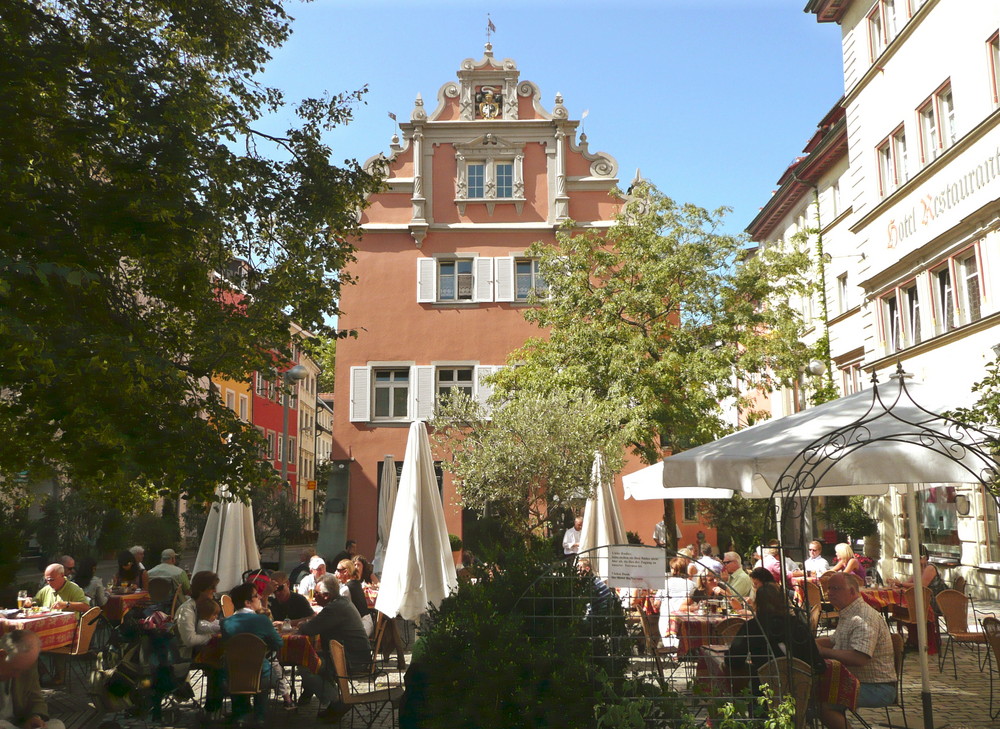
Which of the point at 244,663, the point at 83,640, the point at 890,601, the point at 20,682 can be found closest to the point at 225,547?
the point at 83,640

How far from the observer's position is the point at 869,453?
7.41 meters

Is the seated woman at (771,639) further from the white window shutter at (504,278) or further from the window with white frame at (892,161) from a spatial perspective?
the white window shutter at (504,278)

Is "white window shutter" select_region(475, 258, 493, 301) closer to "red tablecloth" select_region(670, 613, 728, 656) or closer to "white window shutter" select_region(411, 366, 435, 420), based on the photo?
"white window shutter" select_region(411, 366, 435, 420)

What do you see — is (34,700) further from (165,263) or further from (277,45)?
(277,45)

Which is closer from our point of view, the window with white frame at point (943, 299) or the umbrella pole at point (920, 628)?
the umbrella pole at point (920, 628)

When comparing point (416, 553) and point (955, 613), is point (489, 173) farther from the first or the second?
point (955, 613)

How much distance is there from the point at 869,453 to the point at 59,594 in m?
9.18

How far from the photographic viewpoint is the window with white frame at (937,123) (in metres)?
17.7

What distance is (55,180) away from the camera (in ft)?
28.4

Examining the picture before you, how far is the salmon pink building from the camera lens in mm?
27562

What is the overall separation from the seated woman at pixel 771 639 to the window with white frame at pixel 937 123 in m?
12.9

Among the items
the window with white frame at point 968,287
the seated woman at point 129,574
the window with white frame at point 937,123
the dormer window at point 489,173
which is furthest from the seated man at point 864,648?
the dormer window at point 489,173

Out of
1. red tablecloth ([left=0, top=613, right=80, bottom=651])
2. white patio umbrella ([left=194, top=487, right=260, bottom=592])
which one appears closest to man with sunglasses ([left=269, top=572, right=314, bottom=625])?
white patio umbrella ([left=194, top=487, right=260, bottom=592])

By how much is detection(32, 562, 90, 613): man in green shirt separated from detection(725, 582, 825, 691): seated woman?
Result: 25.8 feet
